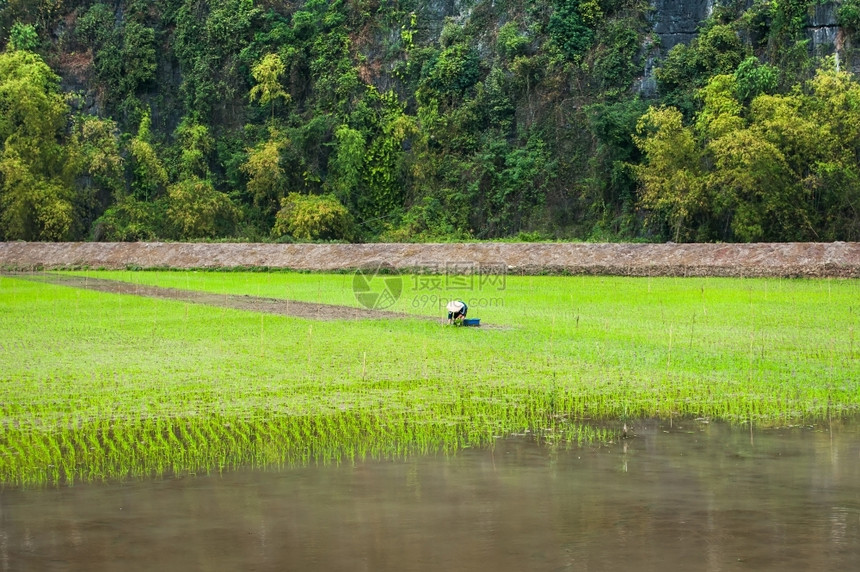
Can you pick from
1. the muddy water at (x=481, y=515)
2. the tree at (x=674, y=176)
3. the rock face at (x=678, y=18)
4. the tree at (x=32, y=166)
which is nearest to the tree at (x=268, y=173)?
the tree at (x=32, y=166)

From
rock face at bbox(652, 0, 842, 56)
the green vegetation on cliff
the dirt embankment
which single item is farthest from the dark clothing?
rock face at bbox(652, 0, 842, 56)

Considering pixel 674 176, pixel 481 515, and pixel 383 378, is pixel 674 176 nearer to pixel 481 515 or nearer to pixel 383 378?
pixel 383 378

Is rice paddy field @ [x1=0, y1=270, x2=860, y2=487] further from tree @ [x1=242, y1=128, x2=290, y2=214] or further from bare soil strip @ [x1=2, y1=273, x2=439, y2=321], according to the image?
tree @ [x1=242, y1=128, x2=290, y2=214]

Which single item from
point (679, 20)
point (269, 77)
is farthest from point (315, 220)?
point (679, 20)

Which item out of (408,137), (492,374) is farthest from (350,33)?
(492,374)

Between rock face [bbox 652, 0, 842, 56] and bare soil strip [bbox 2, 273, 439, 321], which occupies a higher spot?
rock face [bbox 652, 0, 842, 56]

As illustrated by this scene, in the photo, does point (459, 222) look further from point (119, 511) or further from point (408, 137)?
point (119, 511)

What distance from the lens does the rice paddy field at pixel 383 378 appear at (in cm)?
1015

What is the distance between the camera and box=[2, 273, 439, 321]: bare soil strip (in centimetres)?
2200

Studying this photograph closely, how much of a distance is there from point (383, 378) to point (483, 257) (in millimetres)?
22606

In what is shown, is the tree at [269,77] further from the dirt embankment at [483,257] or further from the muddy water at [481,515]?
the muddy water at [481,515]

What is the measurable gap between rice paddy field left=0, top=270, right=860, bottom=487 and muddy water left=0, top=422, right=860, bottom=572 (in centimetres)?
74

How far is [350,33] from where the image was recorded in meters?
51.3

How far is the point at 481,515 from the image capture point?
25.4 feet
